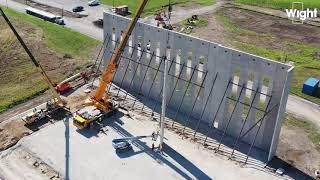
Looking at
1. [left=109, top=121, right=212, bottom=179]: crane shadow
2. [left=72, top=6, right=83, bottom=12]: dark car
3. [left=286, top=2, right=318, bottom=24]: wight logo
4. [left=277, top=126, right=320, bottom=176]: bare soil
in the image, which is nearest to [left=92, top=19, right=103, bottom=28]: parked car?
[left=72, top=6, right=83, bottom=12]: dark car

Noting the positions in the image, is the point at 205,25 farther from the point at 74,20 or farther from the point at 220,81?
the point at 220,81

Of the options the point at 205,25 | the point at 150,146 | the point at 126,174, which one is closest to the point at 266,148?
the point at 150,146

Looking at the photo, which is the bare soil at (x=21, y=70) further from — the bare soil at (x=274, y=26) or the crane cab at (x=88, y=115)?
the bare soil at (x=274, y=26)

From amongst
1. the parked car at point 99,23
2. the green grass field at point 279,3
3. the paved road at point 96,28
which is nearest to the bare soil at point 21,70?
the paved road at point 96,28

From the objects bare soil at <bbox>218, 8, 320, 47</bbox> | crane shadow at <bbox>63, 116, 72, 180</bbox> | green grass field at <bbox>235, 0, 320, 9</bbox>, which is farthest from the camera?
green grass field at <bbox>235, 0, 320, 9</bbox>

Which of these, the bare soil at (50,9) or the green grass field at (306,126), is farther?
the bare soil at (50,9)

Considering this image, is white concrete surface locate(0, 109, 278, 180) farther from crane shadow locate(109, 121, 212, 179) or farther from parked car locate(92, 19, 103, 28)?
parked car locate(92, 19, 103, 28)

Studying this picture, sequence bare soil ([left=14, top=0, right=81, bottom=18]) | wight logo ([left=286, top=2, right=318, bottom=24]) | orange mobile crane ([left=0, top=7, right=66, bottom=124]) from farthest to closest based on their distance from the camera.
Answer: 1. wight logo ([left=286, top=2, right=318, bottom=24])
2. bare soil ([left=14, top=0, right=81, bottom=18])
3. orange mobile crane ([left=0, top=7, right=66, bottom=124])
